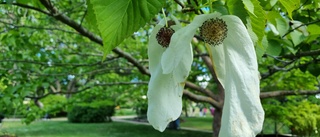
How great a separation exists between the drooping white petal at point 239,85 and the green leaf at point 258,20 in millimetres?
67

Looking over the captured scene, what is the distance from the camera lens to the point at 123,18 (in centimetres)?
44

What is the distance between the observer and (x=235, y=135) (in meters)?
0.34

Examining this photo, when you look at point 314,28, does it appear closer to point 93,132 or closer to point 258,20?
point 258,20

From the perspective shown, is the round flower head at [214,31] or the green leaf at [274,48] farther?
the green leaf at [274,48]

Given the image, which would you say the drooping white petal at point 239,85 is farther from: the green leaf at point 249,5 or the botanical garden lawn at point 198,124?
the botanical garden lawn at point 198,124

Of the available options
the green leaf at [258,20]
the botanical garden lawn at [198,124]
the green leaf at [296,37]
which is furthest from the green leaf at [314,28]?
the botanical garden lawn at [198,124]

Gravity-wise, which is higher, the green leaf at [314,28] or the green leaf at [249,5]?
the green leaf at [314,28]

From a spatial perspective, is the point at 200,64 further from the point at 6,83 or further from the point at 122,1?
the point at 122,1

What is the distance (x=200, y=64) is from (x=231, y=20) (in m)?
5.02

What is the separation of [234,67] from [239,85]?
0.02m

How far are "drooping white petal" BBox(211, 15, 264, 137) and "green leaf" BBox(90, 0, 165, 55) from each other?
87mm

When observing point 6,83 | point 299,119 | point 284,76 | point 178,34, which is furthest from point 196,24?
point 299,119

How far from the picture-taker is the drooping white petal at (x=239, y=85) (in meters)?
0.34

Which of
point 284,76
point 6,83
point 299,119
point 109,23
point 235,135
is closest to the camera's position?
point 235,135
